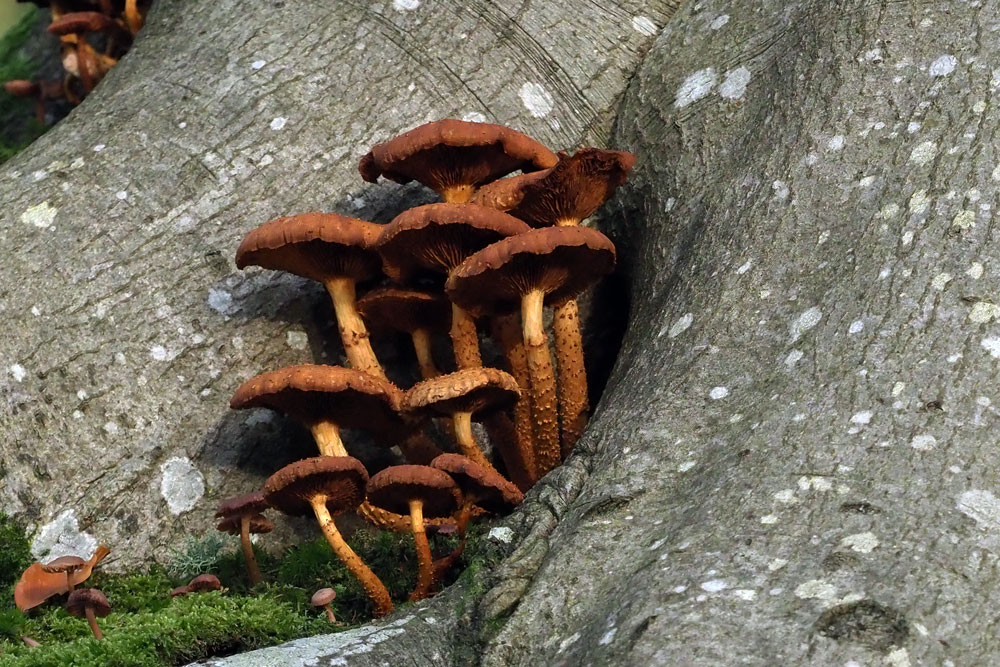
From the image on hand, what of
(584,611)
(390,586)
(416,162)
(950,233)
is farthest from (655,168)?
(584,611)

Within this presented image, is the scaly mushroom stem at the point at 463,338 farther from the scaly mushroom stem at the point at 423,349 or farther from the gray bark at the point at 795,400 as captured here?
the gray bark at the point at 795,400

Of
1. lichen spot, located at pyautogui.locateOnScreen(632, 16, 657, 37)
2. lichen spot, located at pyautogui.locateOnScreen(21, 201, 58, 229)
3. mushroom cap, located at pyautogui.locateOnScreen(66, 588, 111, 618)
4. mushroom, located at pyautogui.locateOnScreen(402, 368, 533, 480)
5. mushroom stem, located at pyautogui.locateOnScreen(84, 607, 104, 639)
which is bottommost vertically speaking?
mushroom, located at pyautogui.locateOnScreen(402, 368, 533, 480)

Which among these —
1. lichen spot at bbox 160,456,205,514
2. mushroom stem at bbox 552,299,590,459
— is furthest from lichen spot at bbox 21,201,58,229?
mushroom stem at bbox 552,299,590,459

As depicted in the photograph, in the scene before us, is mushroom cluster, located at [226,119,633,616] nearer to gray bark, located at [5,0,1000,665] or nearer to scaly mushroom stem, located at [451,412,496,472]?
scaly mushroom stem, located at [451,412,496,472]

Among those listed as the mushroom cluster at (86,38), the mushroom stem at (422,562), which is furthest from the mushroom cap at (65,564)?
the mushroom cluster at (86,38)

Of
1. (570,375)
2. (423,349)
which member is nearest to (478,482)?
(570,375)

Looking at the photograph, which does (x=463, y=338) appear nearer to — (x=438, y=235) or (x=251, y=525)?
(x=438, y=235)
